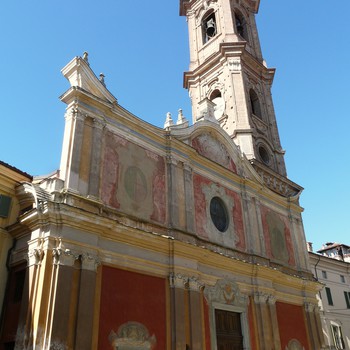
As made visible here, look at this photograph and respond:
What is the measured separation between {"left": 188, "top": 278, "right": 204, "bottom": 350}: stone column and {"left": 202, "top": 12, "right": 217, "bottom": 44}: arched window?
1850 cm

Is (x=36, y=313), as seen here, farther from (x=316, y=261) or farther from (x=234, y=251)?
(x=316, y=261)

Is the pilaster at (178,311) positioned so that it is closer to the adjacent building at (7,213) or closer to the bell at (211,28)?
the adjacent building at (7,213)

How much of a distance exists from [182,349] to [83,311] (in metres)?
3.69

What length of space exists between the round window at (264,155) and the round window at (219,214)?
21.9 ft

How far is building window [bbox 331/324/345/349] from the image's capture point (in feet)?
82.8

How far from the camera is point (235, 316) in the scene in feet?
49.3

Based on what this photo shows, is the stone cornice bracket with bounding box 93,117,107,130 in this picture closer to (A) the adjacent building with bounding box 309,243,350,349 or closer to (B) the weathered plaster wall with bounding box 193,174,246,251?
(B) the weathered plaster wall with bounding box 193,174,246,251

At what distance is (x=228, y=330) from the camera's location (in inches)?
566

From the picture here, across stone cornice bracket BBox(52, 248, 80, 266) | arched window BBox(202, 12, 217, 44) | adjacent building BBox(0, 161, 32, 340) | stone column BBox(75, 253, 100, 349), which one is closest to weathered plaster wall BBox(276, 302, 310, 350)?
stone column BBox(75, 253, 100, 349)

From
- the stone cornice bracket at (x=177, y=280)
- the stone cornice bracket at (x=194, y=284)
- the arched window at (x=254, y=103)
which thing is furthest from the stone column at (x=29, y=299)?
the arched window at (x=254, y=103)

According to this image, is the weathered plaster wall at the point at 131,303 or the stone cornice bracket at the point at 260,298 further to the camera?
the stone cornice bracket at the point at 260,298

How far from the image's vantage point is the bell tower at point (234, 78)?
22312 mm

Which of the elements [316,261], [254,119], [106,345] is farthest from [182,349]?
[316,261]

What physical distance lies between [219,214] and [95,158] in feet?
20.8
